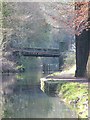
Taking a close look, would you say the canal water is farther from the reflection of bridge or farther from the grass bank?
the reflection of bridge

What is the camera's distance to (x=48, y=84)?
2241 cm

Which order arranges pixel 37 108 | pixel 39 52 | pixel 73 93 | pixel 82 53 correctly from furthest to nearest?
pixel 39 52 → pixel 82 53 → pixel 73 93 → pixel 37 108

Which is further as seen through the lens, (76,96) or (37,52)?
(37,52)

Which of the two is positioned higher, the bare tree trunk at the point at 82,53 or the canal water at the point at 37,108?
the bare tree trunk at the point at 82,53

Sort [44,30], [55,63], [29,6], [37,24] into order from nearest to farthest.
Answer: [29,6] < [37,24] < [44,30] < [55,63]

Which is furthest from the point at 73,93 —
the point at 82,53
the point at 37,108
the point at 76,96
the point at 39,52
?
the point at 39,52

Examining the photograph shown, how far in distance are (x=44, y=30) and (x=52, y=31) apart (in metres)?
4.26

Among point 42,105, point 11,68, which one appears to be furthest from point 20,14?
point 42,105

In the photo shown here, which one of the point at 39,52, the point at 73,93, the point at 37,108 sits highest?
the point at 39,52

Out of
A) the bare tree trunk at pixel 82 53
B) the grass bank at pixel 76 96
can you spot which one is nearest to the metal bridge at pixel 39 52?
the bare tree trunk at pixel 82 53

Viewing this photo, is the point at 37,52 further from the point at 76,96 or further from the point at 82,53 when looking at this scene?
the point at 76,96

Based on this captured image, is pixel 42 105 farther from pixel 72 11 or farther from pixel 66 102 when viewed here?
pixel 72 11

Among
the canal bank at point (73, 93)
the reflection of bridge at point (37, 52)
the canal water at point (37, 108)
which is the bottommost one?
the canal water at point (37, 108)

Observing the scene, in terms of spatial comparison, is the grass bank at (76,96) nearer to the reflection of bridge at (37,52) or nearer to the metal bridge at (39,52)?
the reflection of bridge at (37,52)
